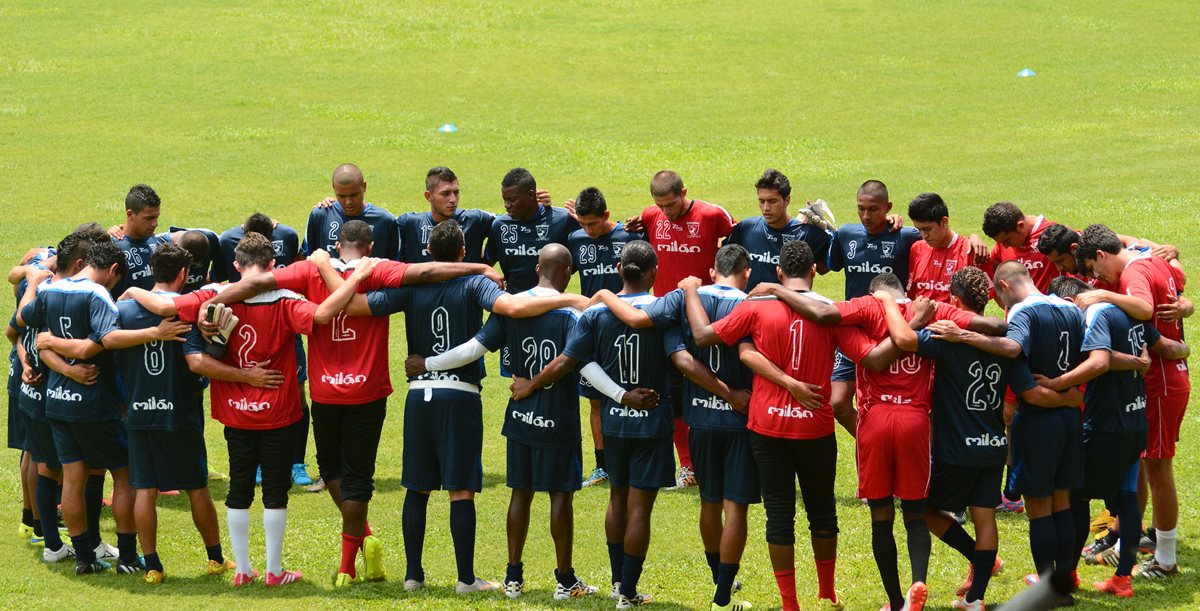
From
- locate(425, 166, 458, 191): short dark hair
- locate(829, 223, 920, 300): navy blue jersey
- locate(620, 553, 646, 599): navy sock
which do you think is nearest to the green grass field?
locate(620, 553, 646, 599): navy sock

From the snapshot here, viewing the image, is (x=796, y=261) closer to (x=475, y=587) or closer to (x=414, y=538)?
(x=475, y=587)

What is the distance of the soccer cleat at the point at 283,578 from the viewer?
10.3 meters

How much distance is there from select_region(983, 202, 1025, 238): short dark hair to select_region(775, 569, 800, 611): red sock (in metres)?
4.01

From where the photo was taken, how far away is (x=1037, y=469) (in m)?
9.50

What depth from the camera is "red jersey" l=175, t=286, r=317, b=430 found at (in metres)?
10.2

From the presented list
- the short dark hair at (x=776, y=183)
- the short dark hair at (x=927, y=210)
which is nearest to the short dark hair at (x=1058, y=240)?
the short dark hair at (x=927, y=210)

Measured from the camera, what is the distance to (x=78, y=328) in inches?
410

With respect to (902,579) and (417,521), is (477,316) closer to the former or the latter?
(417,521)

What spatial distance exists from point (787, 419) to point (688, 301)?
116cm

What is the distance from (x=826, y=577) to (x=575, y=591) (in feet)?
6.34

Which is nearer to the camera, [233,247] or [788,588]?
[788,588]

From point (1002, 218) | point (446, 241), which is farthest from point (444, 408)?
point (1002, 218)

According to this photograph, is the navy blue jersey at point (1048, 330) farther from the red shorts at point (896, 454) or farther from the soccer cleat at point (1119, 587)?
the soccer cleat at point (1119, 587)

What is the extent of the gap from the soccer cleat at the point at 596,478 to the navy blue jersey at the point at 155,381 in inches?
173
